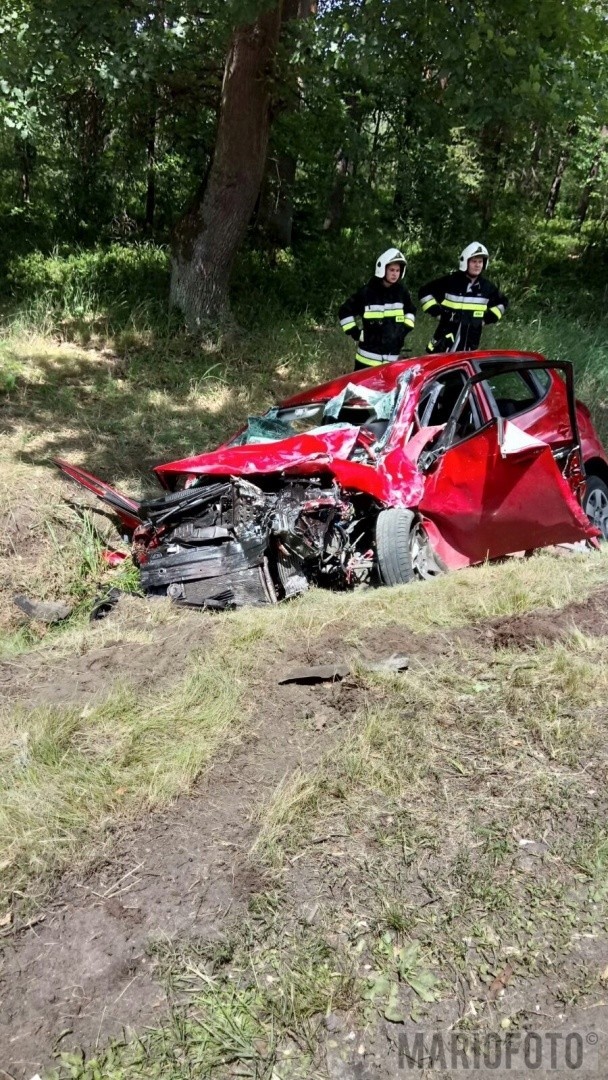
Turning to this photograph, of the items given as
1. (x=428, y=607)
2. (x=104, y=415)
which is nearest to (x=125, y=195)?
(x=104, y=415)

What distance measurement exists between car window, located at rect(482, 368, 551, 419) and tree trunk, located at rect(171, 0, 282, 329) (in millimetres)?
5056

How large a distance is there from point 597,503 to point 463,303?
2578 mm

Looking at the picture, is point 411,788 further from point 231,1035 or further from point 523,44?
point 523,44

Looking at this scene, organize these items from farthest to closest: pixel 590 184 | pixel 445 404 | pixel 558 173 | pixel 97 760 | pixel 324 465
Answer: pixel 558 173 → pixel 590 184 → pixel 445 404 → pixel 324 465 → pixel 97 760

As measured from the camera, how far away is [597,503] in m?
6.64

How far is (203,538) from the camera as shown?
5125mm

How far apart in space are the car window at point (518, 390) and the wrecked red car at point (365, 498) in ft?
0.94

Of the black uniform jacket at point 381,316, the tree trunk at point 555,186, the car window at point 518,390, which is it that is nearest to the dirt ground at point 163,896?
the car window at point 518,390

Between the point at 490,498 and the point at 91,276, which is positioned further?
the point at 91,276

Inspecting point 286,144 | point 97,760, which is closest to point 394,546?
point 97,760

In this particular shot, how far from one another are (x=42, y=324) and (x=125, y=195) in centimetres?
481

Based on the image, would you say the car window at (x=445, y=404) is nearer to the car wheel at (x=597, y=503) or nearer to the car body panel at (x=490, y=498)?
the car body panel at (x=490, y=498)

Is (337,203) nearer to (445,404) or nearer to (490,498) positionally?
(445,404)

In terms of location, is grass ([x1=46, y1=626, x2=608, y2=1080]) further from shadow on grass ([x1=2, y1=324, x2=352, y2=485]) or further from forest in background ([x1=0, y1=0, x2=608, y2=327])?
forest in background ([x1=0, y1=0, x2=608, y2=327])
